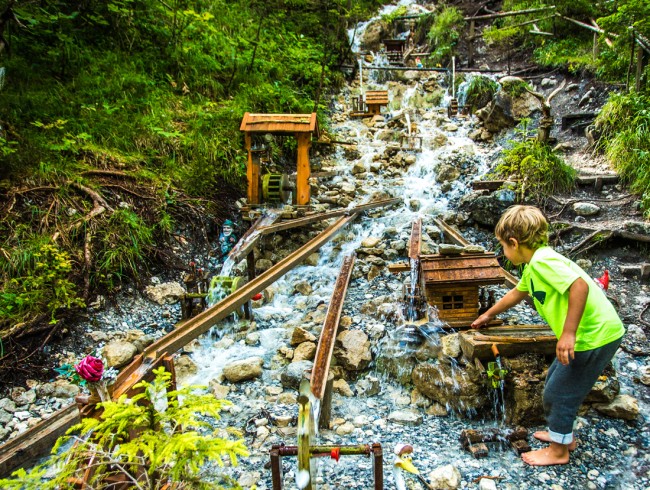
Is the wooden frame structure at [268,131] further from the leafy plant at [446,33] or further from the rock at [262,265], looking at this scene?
the leafy plant at [446,33]

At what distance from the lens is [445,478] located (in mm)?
2707

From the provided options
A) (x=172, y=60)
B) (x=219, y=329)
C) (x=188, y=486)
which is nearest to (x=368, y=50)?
(x=172, y=60)

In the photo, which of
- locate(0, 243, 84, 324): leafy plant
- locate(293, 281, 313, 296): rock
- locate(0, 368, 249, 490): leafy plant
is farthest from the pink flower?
locate(293, 281, 313, 296): rock

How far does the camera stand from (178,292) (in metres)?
5.55

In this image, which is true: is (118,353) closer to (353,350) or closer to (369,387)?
(353,350)

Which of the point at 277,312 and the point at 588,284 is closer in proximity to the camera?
the point at 588,284

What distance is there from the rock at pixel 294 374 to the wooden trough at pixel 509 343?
1.51 meters

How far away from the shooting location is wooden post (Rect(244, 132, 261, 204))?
7426 mm

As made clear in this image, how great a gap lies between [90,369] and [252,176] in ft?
19.0

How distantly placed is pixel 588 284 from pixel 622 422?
62.4 inches

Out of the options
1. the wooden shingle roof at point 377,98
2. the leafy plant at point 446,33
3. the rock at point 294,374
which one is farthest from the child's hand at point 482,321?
the leafy plant at point 446,33

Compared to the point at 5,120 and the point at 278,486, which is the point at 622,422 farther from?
the point at 5,120

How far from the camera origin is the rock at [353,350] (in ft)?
13.4

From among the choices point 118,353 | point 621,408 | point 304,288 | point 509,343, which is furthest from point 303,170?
point 621,408
